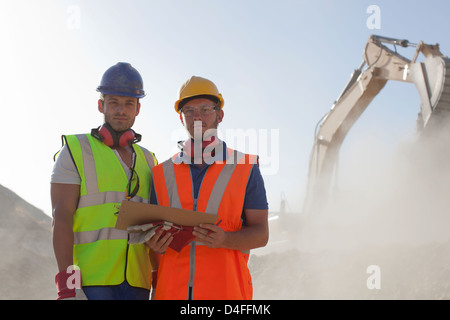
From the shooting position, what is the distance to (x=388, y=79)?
11.1m

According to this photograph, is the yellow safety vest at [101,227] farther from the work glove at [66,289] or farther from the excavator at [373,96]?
the excavator at [373,96]

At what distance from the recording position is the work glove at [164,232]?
2528 mm

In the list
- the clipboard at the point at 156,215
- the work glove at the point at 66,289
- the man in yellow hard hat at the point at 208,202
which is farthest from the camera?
the man in yellow hard hat at the point at 208,202

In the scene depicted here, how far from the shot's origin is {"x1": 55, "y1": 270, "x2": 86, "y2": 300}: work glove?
256cm

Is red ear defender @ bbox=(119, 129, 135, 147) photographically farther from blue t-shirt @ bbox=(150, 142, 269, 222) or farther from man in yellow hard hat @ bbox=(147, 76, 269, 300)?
blue t-shirt @ bbox=(150, 142, 269, 222)

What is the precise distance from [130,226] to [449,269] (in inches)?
351

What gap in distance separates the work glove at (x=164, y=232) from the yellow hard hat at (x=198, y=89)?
994 millimetres

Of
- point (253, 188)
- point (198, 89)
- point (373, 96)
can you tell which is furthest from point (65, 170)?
point (373, 96)

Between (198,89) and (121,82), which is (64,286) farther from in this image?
(198,89)

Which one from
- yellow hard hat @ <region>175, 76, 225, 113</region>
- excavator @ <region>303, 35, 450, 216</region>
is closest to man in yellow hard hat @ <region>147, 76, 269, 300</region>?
yellow hard hat @ <region>175, 76, 225, 113</region>

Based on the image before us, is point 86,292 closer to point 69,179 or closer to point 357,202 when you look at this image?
point 69,179

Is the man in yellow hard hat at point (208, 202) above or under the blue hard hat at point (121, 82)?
under

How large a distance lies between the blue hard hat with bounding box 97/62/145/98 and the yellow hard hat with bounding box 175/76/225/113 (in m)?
0.30

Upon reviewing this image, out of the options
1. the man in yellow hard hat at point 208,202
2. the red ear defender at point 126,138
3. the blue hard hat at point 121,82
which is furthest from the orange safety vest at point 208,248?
the blue hard hat at point 121,82
